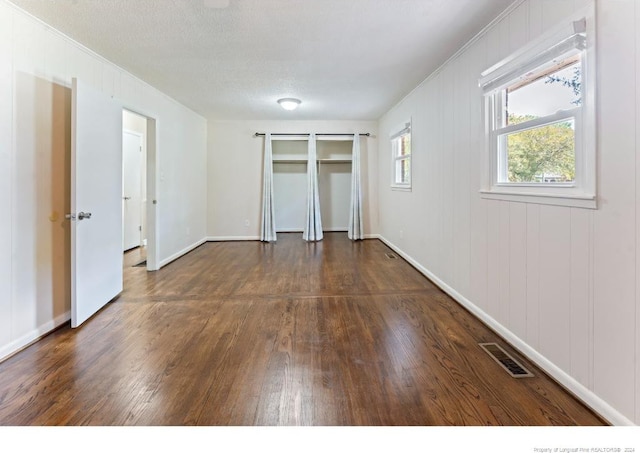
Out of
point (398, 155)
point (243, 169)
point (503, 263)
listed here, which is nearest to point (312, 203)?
point (243, 169)

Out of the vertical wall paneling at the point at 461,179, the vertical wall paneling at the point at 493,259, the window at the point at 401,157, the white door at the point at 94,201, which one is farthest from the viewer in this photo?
the window at the point at 401,157

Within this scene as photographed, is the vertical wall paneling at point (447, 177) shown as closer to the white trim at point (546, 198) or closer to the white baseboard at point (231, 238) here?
the white trim at point (546, 198)

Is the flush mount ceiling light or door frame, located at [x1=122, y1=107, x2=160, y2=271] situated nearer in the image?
door frame, located at [x1=122, y1=107, x2=160, y2=271]

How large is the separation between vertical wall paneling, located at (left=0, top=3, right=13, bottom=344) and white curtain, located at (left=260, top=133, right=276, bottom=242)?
458cm

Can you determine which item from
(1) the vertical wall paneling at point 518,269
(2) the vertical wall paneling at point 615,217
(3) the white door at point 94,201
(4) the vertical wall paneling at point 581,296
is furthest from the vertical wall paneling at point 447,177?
(3) the white door at point 94,201

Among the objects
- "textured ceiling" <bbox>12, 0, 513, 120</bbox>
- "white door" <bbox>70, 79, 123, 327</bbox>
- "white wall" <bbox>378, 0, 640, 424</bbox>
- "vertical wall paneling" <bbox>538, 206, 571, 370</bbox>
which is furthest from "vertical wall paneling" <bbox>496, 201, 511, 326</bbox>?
"white door" <bbox>70, 79, 123, 327</bbox>

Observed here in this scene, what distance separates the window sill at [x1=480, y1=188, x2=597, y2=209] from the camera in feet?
5.55

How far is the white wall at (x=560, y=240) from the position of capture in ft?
4.84

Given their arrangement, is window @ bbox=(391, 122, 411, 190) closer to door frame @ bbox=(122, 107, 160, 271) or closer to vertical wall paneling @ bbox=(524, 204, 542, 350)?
vertical wall paneling @ bbox=(524, 204, 542, 350)

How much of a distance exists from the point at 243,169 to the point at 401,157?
10.2ft

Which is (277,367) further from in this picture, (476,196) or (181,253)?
(181,253)

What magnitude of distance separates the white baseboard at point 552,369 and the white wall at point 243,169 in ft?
13.6

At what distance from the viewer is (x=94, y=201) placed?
291cm
